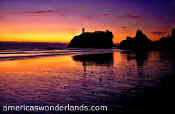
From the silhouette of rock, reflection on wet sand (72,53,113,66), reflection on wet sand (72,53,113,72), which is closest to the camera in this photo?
reflection on wet sand (72,53,113,72)

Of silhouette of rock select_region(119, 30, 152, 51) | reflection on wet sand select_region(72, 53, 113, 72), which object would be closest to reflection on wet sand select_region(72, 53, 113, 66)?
reflection on wet sand select_region(72, 53, 113, 72)

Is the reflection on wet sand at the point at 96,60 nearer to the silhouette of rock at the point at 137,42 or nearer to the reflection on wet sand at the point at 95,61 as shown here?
the reflection on wet sand at the point at 95,61

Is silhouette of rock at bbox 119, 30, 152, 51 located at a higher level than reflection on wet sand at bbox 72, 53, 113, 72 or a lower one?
higher

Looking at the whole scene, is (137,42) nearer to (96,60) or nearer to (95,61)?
(96,60)

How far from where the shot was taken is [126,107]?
25.8ft

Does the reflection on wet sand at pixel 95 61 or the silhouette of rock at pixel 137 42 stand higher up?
the silhouette of rock at pixel 137 42

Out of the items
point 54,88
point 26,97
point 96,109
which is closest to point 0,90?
point 26,97

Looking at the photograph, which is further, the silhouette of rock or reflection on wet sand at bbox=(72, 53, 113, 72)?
the silhouette of rock

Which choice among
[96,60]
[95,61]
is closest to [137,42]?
[96,60]

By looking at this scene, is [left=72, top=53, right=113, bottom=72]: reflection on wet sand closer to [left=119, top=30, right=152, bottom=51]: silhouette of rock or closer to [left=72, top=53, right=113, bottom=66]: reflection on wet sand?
[left=72, top=53, right=113, bottom=66]: reflection on wet sand

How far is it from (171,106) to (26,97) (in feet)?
22.8

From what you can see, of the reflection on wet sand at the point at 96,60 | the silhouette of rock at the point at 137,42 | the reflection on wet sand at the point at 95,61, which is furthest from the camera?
the silhouette of rock at the point at 137,42

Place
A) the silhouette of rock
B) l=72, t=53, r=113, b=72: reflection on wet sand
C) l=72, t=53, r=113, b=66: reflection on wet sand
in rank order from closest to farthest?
1. l=72, t=53, r=113, b=72: reflection on wet sand
2. l=72, t=53, r=113, b=66: reflection on wet sand
3. the silhouette of rock

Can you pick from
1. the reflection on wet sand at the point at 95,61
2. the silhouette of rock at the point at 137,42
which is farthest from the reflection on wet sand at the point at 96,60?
the silhouette of rock at the point at 137,42
